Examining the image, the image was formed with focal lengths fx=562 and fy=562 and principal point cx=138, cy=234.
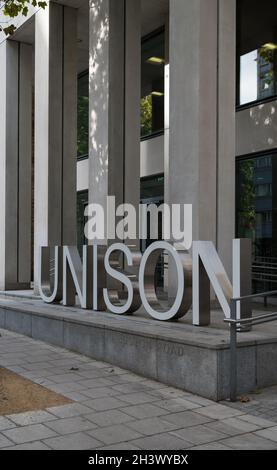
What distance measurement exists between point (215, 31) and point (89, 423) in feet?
23.7

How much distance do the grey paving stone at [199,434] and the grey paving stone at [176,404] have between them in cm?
62

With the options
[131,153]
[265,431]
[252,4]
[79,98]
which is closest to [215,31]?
[131,153]

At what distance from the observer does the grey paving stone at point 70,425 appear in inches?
209

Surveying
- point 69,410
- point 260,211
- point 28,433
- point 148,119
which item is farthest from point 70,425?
point 148,119

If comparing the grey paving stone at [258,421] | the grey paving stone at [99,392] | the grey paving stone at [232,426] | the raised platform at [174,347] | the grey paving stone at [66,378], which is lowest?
the grey paving stone at [66,378]

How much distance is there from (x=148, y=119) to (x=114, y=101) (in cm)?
543

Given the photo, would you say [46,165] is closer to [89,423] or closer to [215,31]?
[215,31]

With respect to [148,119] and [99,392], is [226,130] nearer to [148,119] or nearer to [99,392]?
[99,392]

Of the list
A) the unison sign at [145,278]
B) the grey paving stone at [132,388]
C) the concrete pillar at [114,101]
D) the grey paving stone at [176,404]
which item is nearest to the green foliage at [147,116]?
the concrete pillar at [114,101]

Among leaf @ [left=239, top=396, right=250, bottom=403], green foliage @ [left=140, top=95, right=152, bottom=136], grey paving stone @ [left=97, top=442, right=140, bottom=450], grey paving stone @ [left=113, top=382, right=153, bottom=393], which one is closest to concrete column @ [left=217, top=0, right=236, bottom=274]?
grey paving stone @ [left=113, top=382, right=153, bottom=393]

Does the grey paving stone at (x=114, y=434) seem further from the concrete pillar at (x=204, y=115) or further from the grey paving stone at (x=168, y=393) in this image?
the concrete pillar at (x=204, y=115)

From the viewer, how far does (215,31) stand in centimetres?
991

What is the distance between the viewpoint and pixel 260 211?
45.5 feet
